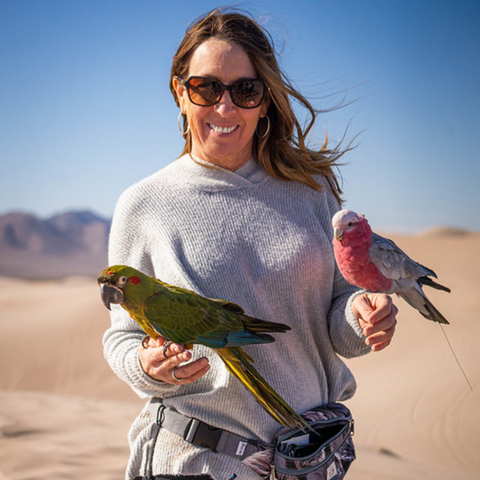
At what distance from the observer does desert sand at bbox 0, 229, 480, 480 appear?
20.5 feet

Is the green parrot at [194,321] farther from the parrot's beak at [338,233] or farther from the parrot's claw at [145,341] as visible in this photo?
the parrot's beak at [338,233]

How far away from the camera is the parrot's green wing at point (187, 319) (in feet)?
5.78

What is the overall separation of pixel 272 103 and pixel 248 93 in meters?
0.32

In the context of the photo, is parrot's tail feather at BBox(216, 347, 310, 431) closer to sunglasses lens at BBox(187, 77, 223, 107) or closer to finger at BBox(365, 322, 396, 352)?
finger at BBox(365, 322, 396, 352)

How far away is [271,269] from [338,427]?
75 centimetres

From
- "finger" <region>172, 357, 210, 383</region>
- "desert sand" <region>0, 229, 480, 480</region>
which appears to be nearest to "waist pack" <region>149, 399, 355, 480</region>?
"finger" <region>172, 357, 210, 383</region>

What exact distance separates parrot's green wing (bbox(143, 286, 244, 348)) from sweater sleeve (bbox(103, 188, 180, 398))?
284mm

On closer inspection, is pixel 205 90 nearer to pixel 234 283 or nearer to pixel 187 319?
pixel 234 283

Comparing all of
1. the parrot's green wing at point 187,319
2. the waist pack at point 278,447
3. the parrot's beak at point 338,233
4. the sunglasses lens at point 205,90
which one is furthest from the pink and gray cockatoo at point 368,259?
the sunglasses lens at point 205,90

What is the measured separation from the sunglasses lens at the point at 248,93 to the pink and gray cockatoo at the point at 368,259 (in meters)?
0.68

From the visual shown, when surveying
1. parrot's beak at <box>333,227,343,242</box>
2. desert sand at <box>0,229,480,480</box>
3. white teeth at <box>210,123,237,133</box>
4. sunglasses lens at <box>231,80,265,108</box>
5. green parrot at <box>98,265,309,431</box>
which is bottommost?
desert sand at <box>0,229,480,480</box>

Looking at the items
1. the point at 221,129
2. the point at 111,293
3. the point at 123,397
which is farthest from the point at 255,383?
the point at 123,397

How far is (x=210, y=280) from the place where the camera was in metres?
2.12

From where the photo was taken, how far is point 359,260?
198cm
